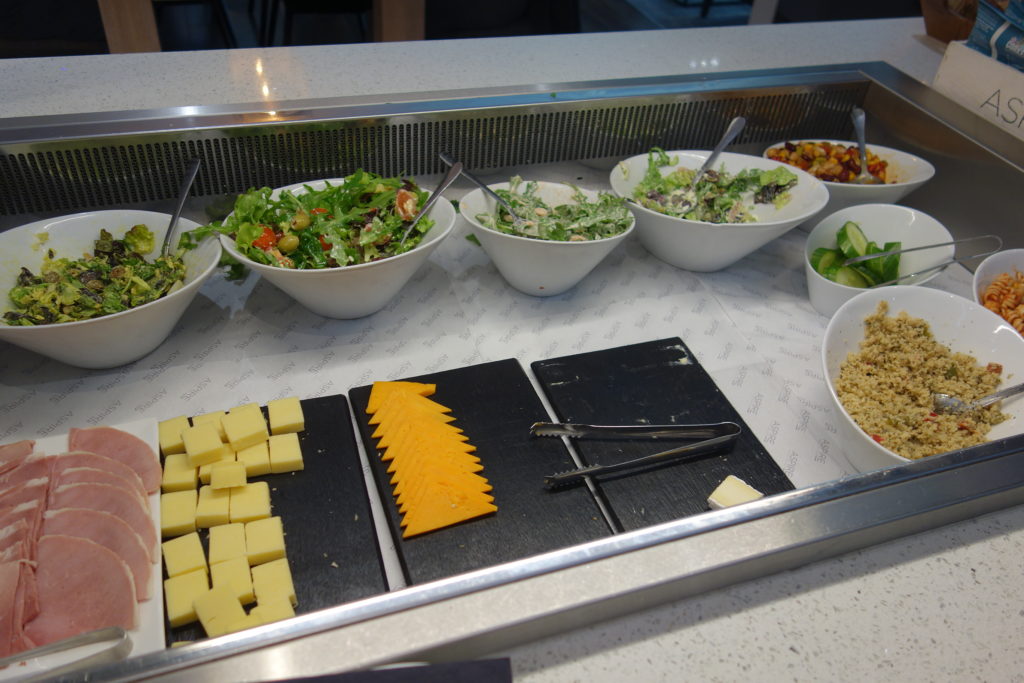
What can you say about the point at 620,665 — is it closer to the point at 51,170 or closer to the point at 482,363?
the point at 482,363

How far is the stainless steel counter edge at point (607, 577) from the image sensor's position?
812 millimetres

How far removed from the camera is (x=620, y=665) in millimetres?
984

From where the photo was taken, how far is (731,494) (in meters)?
1.21

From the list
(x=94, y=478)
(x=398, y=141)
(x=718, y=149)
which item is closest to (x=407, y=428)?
(x=94, y=478)

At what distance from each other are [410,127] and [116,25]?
7.40 ft

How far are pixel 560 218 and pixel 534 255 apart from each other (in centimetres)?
15

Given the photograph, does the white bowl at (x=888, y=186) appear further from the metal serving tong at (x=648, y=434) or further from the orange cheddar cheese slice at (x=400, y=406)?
the orange cheddar cheese slice at (x=400, y=406)

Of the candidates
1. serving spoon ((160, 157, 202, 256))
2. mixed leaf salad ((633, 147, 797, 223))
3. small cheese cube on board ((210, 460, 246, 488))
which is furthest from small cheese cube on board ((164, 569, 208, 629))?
mixed leaf salad ((633, 147, 797, 223))

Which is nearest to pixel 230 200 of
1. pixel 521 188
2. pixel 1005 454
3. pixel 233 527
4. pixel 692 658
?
pixel 521 188

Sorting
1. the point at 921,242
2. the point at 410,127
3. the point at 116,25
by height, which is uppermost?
the point at 410,127

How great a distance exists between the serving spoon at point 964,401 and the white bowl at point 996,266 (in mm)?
362

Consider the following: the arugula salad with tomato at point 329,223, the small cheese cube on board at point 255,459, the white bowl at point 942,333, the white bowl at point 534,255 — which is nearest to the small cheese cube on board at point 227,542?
the small cheese cube on board at point 255,459

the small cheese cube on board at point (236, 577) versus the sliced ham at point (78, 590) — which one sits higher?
the sliced ham at point (78, 590)

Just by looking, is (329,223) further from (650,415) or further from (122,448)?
(650,415)
